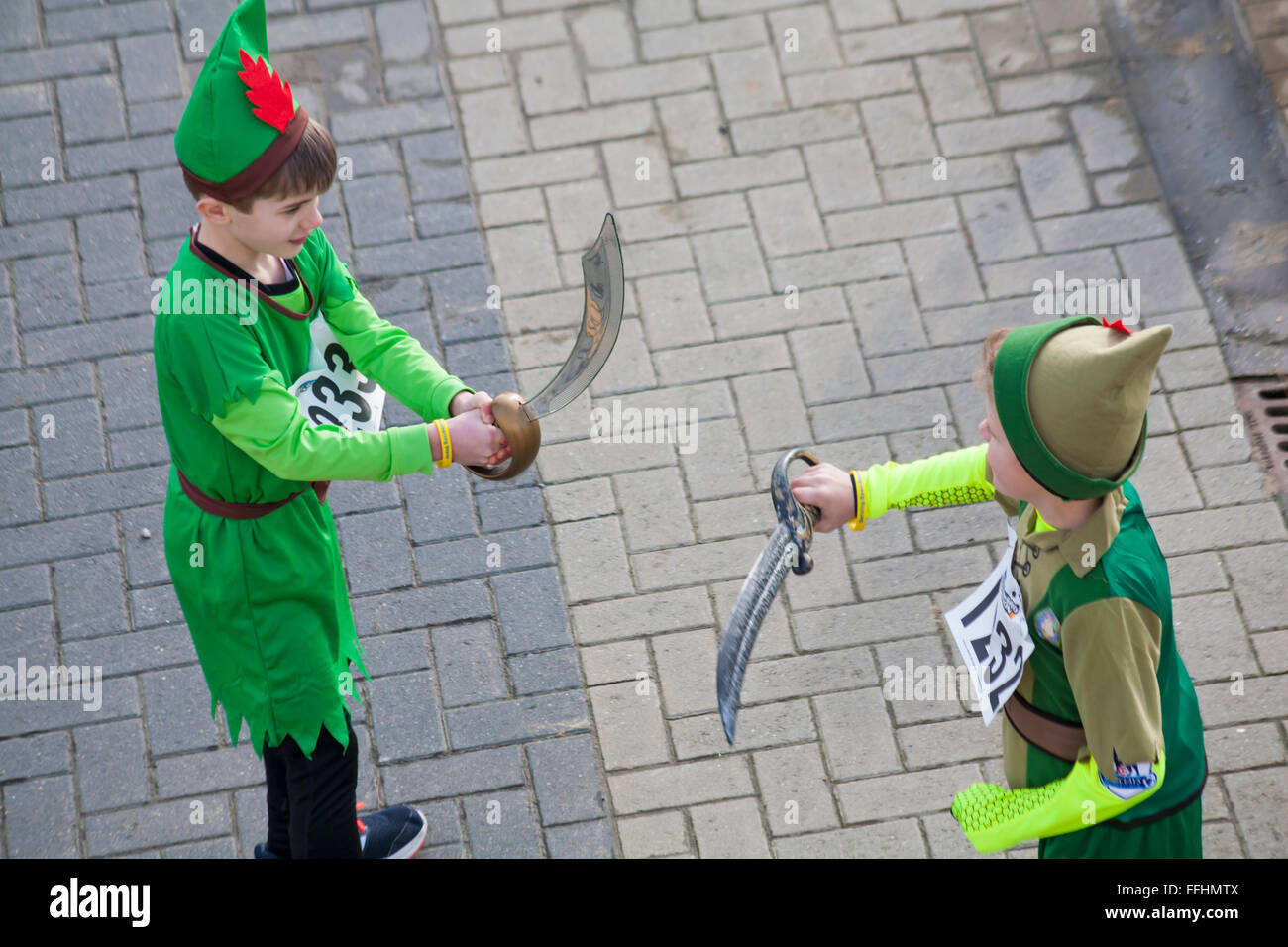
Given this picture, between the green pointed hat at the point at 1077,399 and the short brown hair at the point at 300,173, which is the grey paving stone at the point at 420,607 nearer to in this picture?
the short brown hair at the point at 300,173

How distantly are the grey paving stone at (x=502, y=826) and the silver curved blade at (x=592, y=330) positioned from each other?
1370 mm

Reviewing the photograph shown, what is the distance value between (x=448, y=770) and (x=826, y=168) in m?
2.69

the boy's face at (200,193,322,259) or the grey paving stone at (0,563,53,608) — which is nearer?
the boy's face at (200,193,322,259)

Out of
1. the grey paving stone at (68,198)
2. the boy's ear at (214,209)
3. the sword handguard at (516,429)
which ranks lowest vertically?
the sword handguard at (516,429)

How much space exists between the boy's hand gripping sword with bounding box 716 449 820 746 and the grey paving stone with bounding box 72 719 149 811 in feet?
6.33

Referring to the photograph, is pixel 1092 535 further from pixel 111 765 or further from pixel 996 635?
pixel 111 765

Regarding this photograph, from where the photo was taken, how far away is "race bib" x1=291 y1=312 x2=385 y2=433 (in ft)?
9.37

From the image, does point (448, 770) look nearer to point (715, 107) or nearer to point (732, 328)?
point (732, 328)

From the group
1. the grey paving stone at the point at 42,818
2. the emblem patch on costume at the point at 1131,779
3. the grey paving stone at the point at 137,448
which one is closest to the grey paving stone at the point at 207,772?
the grey paving stone at the point at 42,818

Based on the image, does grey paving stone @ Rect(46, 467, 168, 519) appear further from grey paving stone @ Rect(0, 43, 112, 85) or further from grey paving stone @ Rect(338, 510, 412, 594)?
grey paving stone @ Rect(0, 43, 112, 85)

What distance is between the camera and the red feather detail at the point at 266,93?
8.09ft

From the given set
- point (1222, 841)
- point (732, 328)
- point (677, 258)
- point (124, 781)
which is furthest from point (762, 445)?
point (124, 781)

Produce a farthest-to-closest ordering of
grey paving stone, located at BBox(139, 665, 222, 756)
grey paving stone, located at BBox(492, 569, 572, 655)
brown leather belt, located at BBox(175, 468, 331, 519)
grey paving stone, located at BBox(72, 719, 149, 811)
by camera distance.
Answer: grey paving stone, located at BBox(492, 569, 572, 655) < grey paving stone, located at BBox(139, 665, 222, 756) < grey paving stone, located at BBox(72, 719, 149, 811) < brown leather belt, located at BBox(175, 468, 331, 519)

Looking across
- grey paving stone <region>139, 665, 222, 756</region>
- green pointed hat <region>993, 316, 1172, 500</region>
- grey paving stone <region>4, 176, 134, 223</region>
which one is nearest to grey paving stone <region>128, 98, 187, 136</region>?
grey paving stone <region>4, 176, 134, 223</region>
